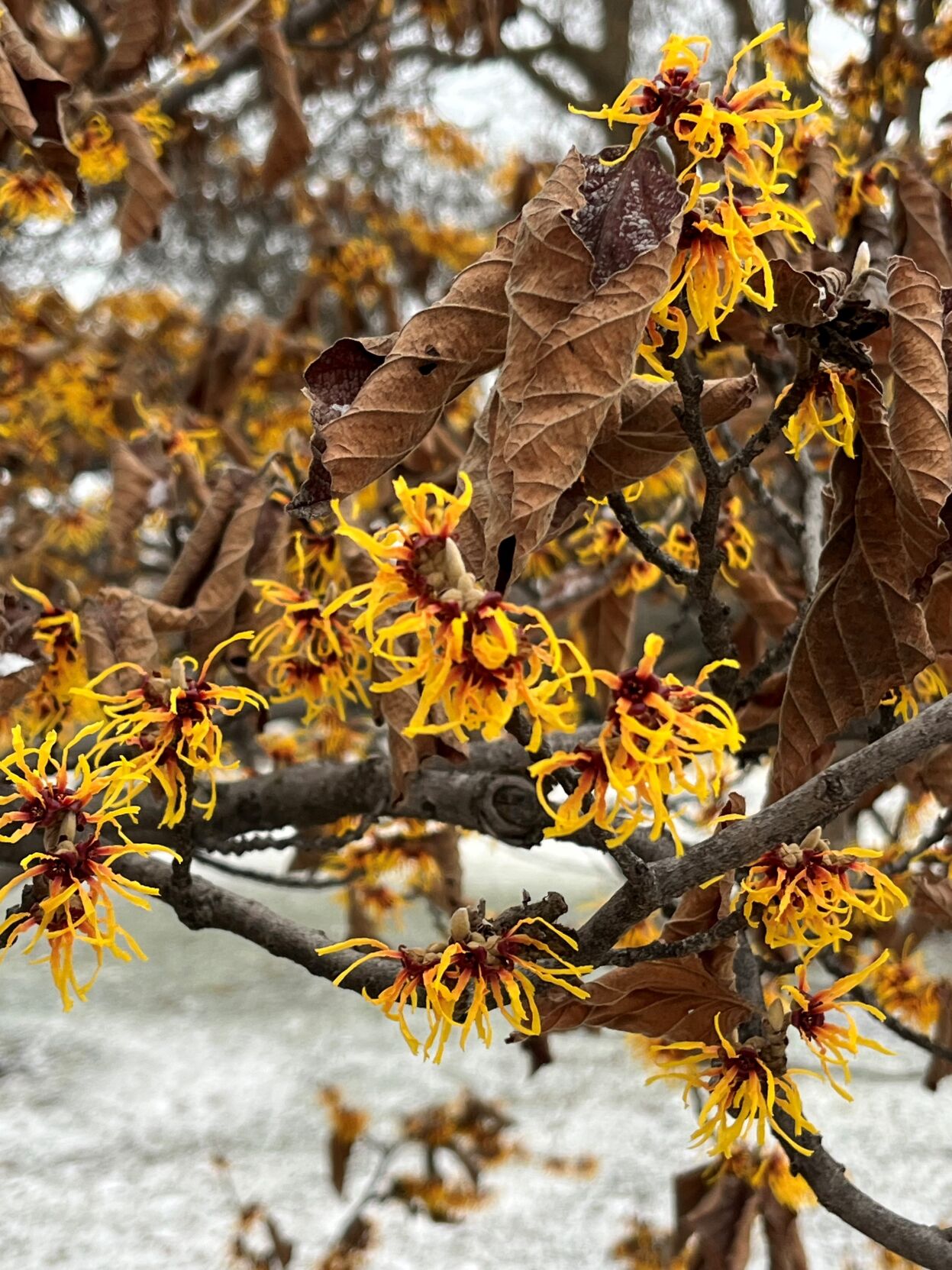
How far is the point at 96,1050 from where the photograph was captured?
2459 mm

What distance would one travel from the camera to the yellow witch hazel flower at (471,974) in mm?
416

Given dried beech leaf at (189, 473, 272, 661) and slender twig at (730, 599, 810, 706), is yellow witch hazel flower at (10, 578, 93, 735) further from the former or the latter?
slender twig at (730, 599, 810, 706)

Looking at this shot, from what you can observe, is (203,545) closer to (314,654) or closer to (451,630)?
(314,654)

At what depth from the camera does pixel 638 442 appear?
1.43 ft

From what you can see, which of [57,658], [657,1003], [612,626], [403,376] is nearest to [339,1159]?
[612,626]

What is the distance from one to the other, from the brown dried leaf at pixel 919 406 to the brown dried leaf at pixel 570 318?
120mm

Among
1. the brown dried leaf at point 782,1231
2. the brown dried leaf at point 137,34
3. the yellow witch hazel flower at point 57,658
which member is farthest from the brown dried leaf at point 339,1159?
the brown dried leaf at point 137,34

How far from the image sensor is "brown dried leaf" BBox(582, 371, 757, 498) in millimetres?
433

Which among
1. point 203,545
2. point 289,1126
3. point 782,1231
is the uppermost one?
point 203,545

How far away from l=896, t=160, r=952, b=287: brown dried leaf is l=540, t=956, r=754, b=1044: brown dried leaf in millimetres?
542

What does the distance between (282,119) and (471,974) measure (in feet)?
3.45

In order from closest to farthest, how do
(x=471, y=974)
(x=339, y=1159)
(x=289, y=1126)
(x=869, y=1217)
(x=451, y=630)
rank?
(x=451, y=630), (x=471, y=974), (x=869, y=1217), (x=339, y=1159), (x=289, y=1126)

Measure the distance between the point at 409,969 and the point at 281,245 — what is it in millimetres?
4086

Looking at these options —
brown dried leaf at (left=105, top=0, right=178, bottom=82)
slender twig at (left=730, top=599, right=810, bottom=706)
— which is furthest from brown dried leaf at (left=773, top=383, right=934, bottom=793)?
brown dried leaf at (left=105, top=0, right=178, bottom=82)
